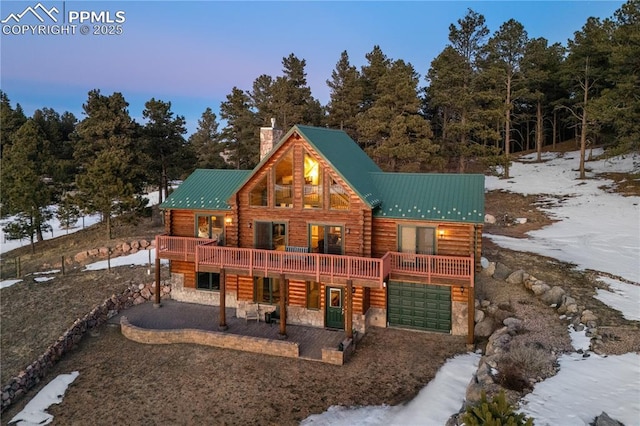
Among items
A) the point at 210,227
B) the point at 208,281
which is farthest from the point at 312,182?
the point at 208,281

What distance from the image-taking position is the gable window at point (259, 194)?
1873 cm

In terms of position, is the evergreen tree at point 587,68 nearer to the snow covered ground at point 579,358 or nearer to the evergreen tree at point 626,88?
the evergreen tree at point 626,88

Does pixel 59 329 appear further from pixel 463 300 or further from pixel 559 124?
pixel 559 124

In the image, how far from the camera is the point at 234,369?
14.8 m

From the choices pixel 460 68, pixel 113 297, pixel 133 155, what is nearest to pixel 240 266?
pixel 113 297

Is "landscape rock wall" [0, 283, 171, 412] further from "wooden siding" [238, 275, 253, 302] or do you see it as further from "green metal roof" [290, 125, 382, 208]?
"green metal roof" [290, 125, 382, 208]

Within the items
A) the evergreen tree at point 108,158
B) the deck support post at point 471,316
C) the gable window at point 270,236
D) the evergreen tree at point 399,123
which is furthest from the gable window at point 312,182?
the evergreen tree at point 399,123

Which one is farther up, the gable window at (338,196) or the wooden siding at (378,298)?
the gable window at (338,196)

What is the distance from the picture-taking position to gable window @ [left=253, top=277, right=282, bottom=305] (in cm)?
1922

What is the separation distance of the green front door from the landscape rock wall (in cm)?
931

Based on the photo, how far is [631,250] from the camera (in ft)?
82.4

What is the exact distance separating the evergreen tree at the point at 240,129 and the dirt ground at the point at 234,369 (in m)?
26.4

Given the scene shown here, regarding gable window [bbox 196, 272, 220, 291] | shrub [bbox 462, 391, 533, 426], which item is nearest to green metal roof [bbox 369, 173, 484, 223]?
gable window [bbox 196, 272, 220, 291]

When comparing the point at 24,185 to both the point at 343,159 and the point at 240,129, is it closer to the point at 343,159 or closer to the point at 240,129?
the point at 240,129
